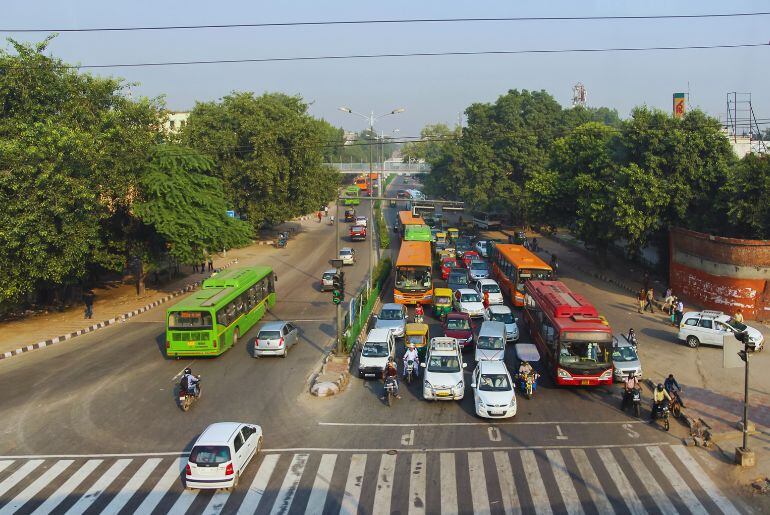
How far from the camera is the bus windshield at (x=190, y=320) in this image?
25797mm

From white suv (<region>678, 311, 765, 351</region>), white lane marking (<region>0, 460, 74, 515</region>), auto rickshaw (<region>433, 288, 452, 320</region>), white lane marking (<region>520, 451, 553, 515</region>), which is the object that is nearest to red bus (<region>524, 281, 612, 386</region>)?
white lane marking (<region>520, 451, 553, 515</region>)

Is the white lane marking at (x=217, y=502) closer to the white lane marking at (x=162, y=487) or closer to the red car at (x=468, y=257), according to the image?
the white lane marking at (x=162, y=487)

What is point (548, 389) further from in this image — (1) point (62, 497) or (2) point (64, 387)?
(2) point (64, 387)

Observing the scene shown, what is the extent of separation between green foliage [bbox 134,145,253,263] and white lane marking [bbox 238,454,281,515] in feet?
68.7

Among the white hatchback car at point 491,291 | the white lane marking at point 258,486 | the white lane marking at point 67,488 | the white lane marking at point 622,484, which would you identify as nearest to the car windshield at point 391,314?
the white hatchback car at point 491,291

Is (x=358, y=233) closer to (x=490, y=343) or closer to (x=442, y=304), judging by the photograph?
(x=442, y=304)

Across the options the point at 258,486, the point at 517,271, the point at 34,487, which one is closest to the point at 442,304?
the point at 517,271

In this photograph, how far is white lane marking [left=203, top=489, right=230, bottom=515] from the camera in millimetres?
14477

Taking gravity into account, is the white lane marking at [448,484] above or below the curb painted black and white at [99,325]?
below

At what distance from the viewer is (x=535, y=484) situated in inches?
611

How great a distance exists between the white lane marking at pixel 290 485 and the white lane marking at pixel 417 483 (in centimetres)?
291

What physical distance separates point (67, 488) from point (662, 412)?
17037 millimetres

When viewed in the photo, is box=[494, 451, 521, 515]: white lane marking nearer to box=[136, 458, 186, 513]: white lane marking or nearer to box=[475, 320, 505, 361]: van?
box=[475, 320, 505, 361]: van

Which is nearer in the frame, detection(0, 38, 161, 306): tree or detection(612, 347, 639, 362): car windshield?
detection(612, 347, 639, 362): car windshield
